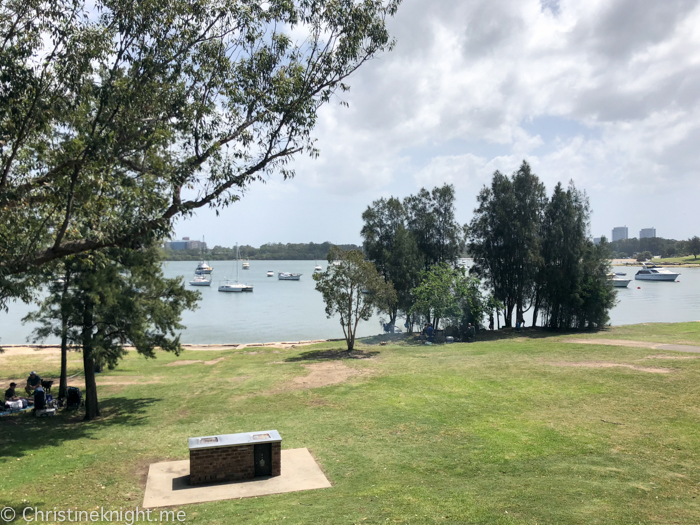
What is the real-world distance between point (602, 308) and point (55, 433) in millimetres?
34002

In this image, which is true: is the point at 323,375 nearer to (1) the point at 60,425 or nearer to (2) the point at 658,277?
(1) the point at 60,425

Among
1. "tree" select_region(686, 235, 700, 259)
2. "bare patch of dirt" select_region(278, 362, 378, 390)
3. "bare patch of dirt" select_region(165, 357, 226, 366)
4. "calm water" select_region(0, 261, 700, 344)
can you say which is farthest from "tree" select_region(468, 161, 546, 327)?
"tree" select_region(686, 235, 700, 259)

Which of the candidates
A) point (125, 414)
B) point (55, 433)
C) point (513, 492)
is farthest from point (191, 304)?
point (513, 492)

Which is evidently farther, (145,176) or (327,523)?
(145,176)

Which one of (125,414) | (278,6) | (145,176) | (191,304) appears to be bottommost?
(125,414)

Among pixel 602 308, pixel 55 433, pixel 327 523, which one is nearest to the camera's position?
pixel 327 523

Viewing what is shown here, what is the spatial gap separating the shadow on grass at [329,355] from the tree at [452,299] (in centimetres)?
797

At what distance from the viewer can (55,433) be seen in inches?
560

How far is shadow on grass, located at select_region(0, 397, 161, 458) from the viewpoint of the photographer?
1287cm

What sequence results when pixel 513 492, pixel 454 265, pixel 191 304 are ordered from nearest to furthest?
pixel 513 492
pixel 191 304
pixel 454 265

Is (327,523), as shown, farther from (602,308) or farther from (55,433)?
(602,308)

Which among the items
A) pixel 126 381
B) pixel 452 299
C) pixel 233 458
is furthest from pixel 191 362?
pixel 233 458

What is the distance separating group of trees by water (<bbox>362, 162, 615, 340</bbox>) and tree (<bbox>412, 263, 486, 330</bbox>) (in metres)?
0.07

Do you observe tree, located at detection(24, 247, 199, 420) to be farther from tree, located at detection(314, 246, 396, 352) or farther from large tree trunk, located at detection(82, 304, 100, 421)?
tree, located at detection(314, 246, 396, 352)
